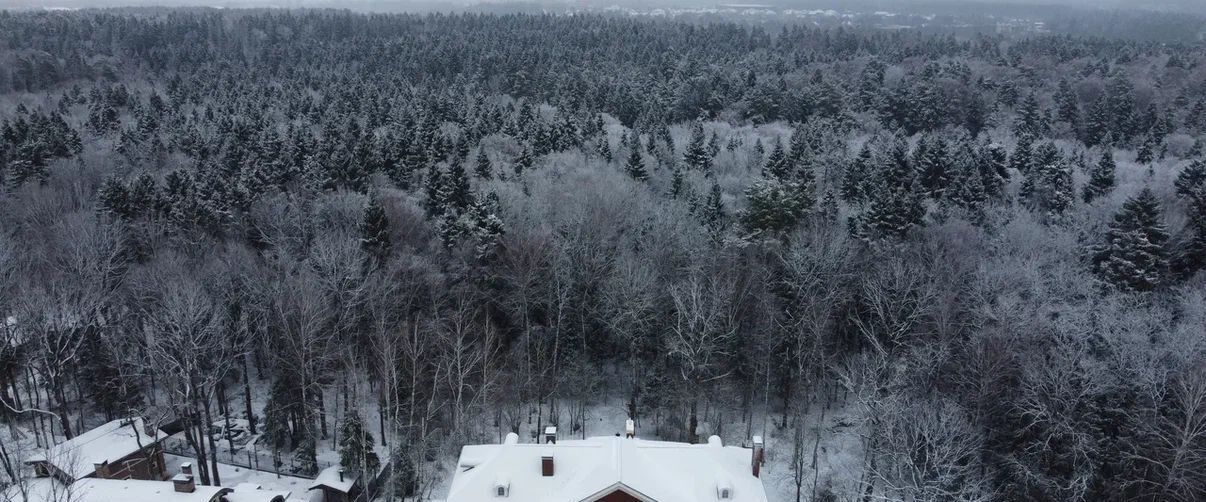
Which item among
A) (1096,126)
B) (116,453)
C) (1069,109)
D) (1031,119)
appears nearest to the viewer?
(116,453)

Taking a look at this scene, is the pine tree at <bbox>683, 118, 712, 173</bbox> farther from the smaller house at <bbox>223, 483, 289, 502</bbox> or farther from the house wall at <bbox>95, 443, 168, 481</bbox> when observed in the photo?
the house wall at <bbox>95, 443, 168, 481</bbox>

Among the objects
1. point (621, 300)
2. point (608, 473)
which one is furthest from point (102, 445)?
point (621, 300)

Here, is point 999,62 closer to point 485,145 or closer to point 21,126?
point 485,145

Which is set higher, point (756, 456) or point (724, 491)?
point (756, 456)

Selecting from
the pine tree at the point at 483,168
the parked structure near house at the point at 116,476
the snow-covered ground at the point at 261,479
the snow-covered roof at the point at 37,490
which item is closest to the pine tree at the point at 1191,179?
the pine tree at the point at 483,168

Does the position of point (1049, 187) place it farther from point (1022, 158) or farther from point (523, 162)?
point (523, 162)

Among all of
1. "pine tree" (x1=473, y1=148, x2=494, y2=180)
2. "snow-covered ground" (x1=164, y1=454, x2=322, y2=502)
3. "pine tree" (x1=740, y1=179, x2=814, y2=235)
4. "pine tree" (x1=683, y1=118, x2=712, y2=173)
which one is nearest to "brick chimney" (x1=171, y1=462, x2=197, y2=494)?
"snow-covered ground" (x1=164, y1=454, x2=322, y2=502)

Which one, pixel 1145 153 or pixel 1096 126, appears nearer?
pixel 1145 153
